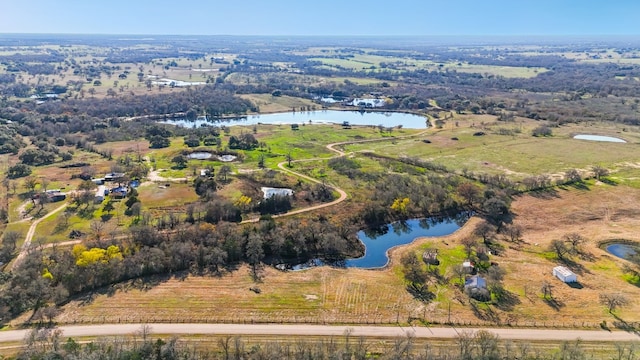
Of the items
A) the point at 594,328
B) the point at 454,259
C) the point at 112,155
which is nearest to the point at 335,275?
the point at 454,259

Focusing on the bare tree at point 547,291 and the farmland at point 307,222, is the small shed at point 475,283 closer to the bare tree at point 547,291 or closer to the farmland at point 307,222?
the farmland at point 307,222

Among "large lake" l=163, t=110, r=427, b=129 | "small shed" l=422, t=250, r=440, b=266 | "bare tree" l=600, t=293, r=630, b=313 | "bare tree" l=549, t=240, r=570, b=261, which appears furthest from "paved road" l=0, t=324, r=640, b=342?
"large lake" l=163, t=110, r=427, b=129

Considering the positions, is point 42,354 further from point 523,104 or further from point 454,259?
point 523,104

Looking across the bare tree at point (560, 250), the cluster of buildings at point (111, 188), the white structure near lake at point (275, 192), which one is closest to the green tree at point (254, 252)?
the white structure near lake at point (275, 192)

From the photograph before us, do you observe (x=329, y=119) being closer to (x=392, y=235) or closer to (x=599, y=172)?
(x=599, y=172)

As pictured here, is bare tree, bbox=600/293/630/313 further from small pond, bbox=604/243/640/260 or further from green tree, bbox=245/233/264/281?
green tree, bbox=245/233/264/281

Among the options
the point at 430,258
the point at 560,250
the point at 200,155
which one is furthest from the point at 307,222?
the point at 200,155
